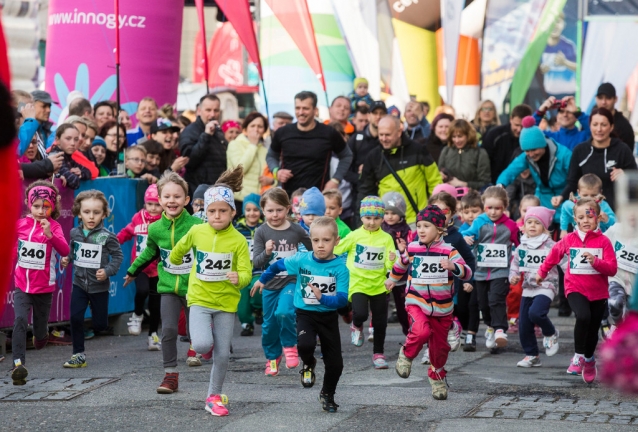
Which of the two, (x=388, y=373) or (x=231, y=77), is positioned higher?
(x=231, y=77)

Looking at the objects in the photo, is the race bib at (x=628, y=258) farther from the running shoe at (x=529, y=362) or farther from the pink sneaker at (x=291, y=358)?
the pink sneaker at (x=291, y=358)

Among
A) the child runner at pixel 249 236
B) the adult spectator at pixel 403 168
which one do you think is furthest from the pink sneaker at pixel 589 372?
the child runner at pixel 249 236

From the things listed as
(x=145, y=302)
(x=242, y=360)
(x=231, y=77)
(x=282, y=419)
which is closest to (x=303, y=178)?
(x=145, y=302)

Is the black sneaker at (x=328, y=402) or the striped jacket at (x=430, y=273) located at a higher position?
the striped jacket at (x=430, y=273)

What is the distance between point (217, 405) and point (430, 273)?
1.96 meters

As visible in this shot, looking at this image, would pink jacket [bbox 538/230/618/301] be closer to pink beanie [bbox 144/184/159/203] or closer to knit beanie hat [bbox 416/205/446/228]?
knit beanie hat [bbox 416/205/446/228]

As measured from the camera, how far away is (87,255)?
979 cm

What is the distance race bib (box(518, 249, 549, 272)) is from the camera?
10.3 meters

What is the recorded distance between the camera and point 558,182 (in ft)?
42.5

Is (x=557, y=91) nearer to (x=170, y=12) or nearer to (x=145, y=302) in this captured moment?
(x=170, y=12)

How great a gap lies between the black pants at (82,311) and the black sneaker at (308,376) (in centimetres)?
208

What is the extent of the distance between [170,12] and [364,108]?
112 inches

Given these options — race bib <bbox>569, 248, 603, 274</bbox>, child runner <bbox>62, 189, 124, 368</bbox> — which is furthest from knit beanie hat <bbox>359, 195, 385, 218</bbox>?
child runner <bbox>62, 189, 124, 368</bbox>

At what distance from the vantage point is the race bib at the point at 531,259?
405 inches
